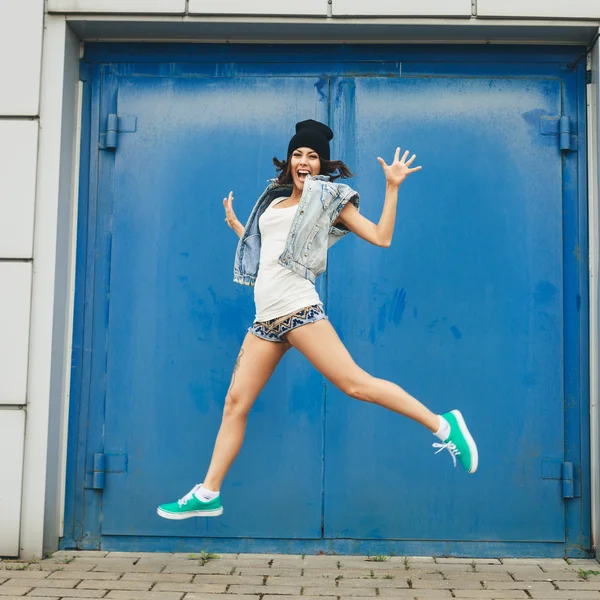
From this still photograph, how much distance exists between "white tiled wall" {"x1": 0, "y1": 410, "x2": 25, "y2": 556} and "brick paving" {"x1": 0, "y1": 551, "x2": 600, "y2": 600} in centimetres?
14

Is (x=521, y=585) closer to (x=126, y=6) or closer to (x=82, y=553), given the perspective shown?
(x=82, y=553)

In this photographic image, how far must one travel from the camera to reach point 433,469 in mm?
5098

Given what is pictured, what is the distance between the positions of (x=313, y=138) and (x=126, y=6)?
1.57 meters

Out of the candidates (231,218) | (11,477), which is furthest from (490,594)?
(11,477)

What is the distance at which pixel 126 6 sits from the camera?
16.7ft

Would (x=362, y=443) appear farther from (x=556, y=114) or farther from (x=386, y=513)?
(x=556, y=114)

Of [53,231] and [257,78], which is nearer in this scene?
[53,231]

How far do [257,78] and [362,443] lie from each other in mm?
2392

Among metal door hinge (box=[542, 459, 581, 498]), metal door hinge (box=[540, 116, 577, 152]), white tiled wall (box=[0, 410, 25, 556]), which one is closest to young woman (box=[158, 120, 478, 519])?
metal door hinge (box=[542, 459, 581, 498])

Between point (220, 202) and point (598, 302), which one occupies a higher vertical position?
point (220, 202)

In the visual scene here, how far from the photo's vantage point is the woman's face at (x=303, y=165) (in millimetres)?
4508

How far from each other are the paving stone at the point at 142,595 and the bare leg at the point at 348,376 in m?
1.30

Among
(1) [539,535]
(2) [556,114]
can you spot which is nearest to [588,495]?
(1) [539,535]

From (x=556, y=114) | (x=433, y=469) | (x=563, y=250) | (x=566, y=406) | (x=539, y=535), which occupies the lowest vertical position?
(x=539, y=535)
